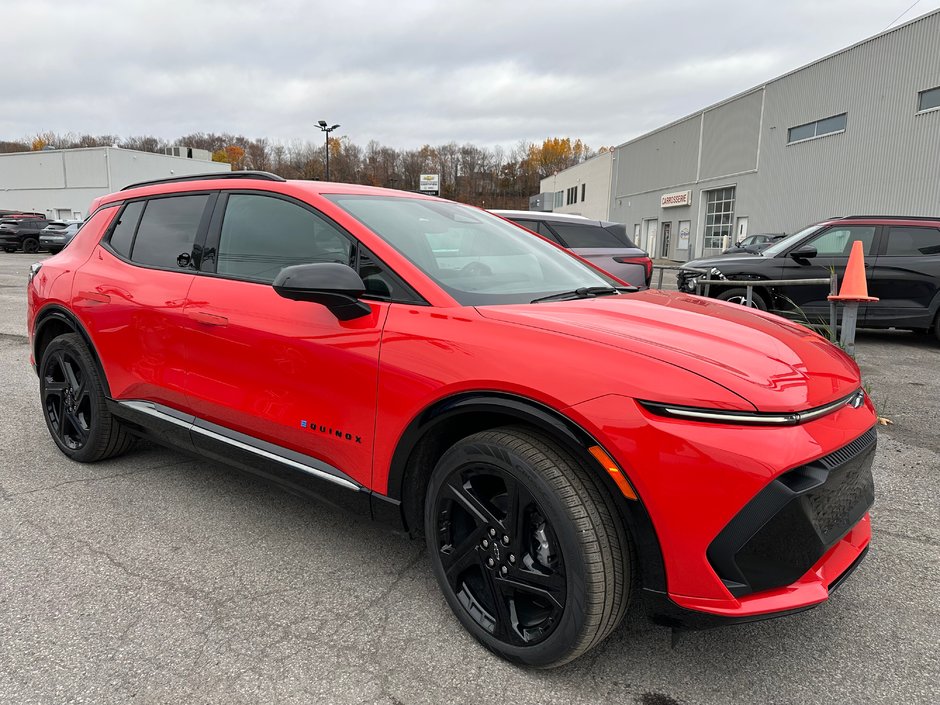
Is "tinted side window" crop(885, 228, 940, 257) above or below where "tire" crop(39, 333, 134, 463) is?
above

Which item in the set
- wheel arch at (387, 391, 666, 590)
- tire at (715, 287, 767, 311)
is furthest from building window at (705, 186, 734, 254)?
wheel arch at (387, 391, 666, 590)

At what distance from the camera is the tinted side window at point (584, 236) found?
8.31m

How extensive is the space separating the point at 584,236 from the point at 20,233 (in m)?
31.1

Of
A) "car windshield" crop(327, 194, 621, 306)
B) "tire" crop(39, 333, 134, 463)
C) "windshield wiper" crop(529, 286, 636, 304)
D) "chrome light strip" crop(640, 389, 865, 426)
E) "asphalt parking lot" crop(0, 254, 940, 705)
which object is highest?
"car windshield" crop(327, 194, 621, 306)

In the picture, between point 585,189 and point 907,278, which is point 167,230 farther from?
point 585,189

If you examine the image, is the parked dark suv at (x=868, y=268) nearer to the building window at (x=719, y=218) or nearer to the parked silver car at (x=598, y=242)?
the parked silver car at (x=598, y=242)

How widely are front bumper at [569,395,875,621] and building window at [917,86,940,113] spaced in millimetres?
26062

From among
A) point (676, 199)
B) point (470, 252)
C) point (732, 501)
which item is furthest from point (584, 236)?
point (676, 199)

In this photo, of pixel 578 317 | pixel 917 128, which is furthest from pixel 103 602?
pixel 917 128

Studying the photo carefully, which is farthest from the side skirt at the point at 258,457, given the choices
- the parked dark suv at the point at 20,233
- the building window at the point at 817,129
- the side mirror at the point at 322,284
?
the parked dark suv at the point at 20,233

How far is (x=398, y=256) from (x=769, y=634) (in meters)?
1.93

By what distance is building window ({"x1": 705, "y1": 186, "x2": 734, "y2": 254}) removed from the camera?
110ft

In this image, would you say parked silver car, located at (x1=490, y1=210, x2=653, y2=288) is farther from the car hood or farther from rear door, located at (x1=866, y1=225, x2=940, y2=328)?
the car hood

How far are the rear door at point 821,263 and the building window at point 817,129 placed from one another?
20871 mm
